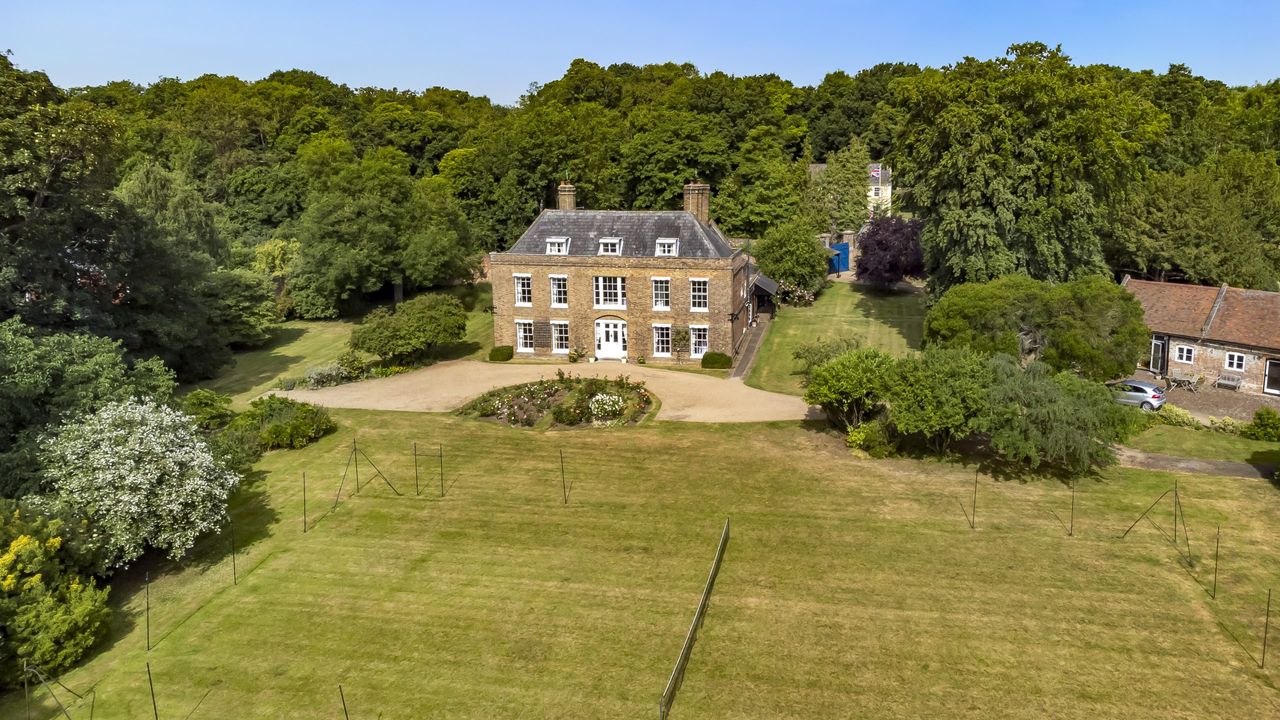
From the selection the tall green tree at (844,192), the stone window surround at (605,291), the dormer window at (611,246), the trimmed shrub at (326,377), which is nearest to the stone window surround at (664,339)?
the stone window surround at (605,291)

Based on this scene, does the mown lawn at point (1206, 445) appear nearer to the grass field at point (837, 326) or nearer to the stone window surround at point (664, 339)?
the grass field at point (837, 326)

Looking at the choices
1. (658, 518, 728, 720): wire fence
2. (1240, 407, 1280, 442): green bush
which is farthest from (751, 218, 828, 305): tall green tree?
(658, 518, 728, 720): wire fence

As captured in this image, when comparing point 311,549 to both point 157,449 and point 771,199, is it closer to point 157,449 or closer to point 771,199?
point 157,449

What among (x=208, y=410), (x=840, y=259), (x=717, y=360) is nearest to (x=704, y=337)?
(x=717, y=360)

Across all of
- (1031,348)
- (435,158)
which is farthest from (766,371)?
(435,158)

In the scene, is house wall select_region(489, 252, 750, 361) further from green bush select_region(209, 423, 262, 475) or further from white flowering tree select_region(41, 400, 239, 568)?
white flowering tree select_region(41, 400, 239, 568)

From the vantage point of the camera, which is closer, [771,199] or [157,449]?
[157,449]
